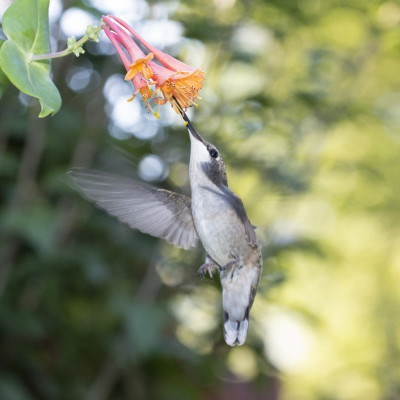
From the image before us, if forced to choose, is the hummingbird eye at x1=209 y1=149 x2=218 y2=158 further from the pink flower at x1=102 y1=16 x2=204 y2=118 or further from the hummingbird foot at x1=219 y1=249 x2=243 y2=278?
the hummingbird foot at x1=219 y1=249 x2=243 y2=278

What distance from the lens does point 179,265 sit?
2.54 meters

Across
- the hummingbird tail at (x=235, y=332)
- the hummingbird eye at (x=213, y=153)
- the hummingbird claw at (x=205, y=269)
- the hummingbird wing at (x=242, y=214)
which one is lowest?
the hummingbird tail at (x=235, y=332)

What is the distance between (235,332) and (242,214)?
Answer: 0.86 feet

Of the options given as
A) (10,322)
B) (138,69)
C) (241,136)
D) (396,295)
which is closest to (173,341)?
(10,322)

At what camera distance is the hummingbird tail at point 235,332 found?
1361 millimetres

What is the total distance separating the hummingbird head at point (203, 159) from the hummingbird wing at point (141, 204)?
0.16 meters

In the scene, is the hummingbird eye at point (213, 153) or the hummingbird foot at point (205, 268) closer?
the hummingbird eye at point (213, 153)

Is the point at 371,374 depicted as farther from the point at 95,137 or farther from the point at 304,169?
the point at 95,137

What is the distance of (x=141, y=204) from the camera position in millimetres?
1474

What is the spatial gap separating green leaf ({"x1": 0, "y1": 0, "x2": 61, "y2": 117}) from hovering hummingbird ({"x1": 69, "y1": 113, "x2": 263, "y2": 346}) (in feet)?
0.59

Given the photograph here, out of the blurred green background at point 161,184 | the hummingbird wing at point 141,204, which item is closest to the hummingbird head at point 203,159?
the hummingbird wing at point 141,204

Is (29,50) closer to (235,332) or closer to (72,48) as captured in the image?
(72,48)

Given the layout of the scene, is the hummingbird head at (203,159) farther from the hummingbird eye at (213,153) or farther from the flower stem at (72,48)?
the flower stem at (72,48)

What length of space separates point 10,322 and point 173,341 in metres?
0.75
